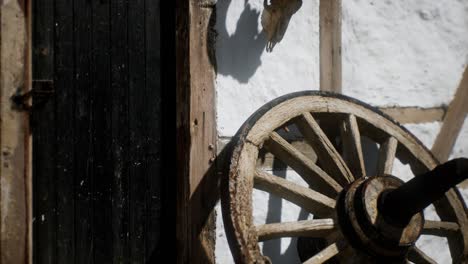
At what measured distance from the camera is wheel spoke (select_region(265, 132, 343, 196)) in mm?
3119

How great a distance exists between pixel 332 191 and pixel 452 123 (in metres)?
1.44

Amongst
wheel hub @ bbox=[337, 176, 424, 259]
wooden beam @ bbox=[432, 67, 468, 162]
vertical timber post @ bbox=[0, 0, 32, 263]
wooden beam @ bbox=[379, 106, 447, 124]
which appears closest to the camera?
vertical timber post @ bbox=[0, 0, 32, 263]

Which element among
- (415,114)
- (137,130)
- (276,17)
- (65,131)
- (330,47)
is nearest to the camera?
(65,131)

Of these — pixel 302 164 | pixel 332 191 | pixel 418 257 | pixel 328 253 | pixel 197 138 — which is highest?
pixel 197 138

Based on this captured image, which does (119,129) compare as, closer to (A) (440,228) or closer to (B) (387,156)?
(B) (387,156)

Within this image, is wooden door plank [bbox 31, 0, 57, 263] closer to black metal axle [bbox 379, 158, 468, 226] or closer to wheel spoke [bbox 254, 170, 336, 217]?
wheel spoke [bbox 254, 170, 336, 217]

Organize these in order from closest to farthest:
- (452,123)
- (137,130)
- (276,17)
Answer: (137,130)
(276,17)
(452,123)

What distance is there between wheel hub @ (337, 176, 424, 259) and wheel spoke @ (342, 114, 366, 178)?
0.65 ft

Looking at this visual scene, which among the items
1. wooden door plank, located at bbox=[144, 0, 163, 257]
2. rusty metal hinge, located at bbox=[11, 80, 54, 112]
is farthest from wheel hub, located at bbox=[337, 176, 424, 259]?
rusty metal hinge, located at bbox=[11, 80, 54, 112]

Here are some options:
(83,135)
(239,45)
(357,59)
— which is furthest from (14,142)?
(357,59)

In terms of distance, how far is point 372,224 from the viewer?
3012mm

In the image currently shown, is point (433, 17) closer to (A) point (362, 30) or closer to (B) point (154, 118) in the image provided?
(A) point (362, 30)

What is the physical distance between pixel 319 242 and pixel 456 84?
1.75 m

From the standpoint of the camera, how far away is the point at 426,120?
4.11 meters
